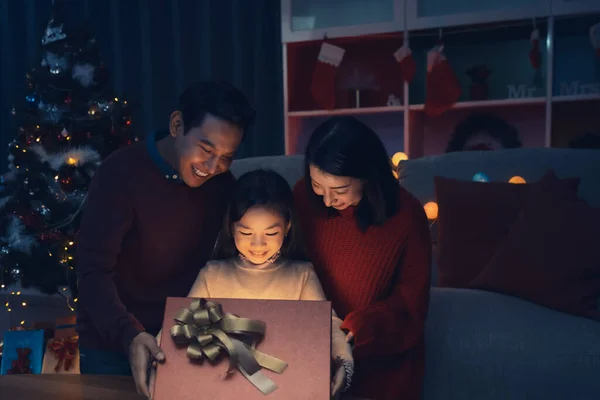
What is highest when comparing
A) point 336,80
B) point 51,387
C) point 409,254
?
point 336,80

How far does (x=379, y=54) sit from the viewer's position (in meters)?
3.30

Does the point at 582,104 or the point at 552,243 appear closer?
the point at 552,243

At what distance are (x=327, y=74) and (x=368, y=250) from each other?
201 cm

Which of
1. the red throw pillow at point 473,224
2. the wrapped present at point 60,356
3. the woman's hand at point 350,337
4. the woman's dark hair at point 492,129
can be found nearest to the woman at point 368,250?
the woman's hand at point 350,337

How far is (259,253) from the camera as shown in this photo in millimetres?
1073

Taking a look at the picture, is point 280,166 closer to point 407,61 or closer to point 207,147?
point 207,147

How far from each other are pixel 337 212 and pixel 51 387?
0.66 meters

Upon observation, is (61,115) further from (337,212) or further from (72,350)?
(337,212)

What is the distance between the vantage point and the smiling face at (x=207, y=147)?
3.59 ft

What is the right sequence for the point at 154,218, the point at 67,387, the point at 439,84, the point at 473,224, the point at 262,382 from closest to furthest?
the point at 262,382
the point at 67,387
the point at 154,218
the point at 473,224
the point at 439,84

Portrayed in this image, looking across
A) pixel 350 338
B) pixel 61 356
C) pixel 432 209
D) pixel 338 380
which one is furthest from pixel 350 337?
pixel 61 356

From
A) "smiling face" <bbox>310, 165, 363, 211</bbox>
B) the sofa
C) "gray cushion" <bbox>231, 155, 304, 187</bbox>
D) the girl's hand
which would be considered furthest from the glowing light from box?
the girl's hand

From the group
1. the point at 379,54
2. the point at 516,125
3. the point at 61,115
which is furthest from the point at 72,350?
the point at 516,125

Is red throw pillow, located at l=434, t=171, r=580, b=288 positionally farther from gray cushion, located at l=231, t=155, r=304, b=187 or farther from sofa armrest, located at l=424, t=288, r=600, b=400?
gray cushion, located at l=231, t=155, r=304, b=187
